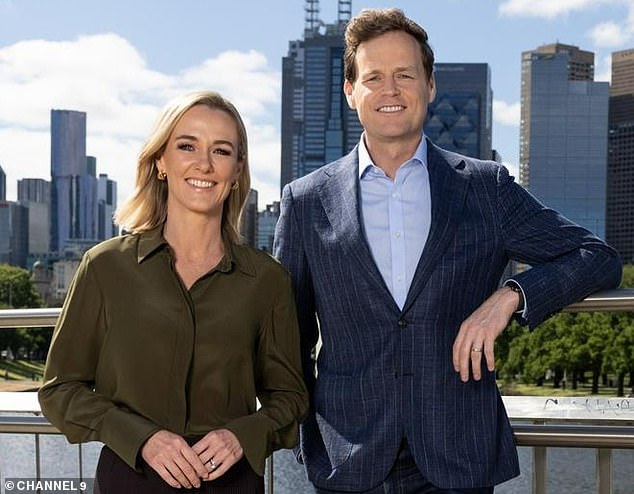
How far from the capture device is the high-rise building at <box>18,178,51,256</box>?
527 feet

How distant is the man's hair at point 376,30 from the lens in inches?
104

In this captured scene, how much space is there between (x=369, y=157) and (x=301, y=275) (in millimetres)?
364

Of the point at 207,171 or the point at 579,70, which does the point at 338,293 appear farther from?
the point at 579,70

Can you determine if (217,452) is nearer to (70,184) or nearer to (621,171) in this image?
(621,171)

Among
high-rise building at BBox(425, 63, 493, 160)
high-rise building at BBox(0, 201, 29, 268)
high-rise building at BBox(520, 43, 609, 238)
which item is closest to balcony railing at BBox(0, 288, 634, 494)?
high-rise building at BBox(520, 43, 609, 238)

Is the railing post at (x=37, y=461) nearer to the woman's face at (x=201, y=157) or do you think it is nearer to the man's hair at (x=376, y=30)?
the woman's face at (x=201, y=157)

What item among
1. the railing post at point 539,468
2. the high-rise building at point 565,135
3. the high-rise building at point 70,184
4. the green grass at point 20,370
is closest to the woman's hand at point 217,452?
the railing post at point 539,468

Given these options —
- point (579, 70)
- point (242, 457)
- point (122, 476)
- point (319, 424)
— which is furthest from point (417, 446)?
point (579, 70)

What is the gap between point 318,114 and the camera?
156m

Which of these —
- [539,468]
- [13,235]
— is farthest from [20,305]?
[13,235]

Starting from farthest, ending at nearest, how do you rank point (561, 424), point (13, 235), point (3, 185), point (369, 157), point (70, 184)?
point (3, 185), point (70, 184), point (13, 235), point (561, 424), point (369, 157)

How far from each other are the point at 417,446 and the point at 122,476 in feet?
2.37

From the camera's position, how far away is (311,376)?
270cm

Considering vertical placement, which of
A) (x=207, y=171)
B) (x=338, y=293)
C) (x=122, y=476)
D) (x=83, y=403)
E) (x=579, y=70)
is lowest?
(x=122, y=476)
